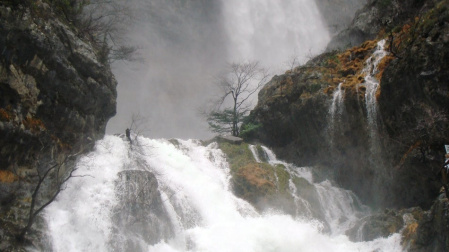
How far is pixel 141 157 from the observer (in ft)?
74.2

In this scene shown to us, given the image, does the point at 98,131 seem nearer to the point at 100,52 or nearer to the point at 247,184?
the point at 100,52

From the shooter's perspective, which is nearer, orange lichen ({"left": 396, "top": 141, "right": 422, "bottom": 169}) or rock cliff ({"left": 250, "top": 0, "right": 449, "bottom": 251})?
rock cliff ({"left": 250, "top": 0, "right": 449, "bottom": 251})

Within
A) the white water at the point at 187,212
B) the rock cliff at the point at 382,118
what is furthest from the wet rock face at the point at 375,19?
the white water at the point at 187,212

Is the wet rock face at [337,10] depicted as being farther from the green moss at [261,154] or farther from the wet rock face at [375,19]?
the green moss at [261,154]

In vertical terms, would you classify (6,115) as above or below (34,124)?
below

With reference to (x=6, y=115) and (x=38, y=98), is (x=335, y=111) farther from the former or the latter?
(x=6, y=115)

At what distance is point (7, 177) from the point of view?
42.8 feet

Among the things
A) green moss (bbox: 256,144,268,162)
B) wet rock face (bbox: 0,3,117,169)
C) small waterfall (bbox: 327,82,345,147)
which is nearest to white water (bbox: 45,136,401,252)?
wet rock face (bbox: 0,3,117,169)

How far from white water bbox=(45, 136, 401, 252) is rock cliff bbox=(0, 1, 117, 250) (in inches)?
51.6

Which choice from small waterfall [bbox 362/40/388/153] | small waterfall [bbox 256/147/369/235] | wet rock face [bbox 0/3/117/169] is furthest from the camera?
small waterfall [bbox 256/147/369/235]

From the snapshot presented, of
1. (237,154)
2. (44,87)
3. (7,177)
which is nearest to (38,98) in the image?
(44,87)

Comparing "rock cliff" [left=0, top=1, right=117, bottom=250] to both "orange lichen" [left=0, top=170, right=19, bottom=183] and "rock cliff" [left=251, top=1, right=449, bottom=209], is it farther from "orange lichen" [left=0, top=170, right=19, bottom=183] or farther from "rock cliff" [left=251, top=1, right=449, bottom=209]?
"rock cliff" [left=251, top=1, right=449, bottom=209]

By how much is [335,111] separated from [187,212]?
11.8 metres

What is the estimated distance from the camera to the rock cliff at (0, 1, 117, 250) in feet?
43.2
